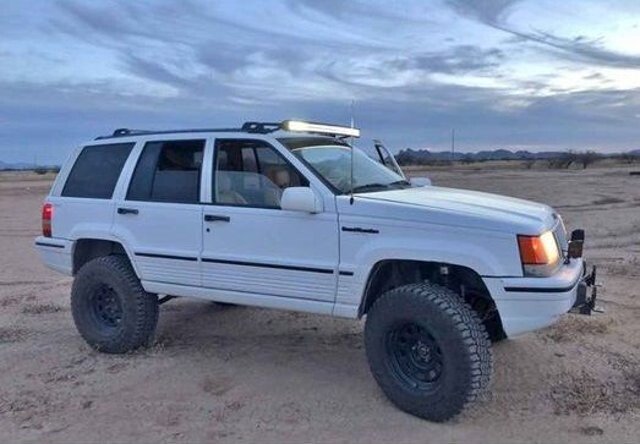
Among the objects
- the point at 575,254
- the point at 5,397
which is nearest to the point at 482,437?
the point at 575,254

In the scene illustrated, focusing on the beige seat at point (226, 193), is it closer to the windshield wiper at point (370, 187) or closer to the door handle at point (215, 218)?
the door handle at point (215, 218)

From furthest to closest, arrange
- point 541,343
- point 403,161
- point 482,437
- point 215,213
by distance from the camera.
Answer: point 403,161 < point 541,343 < point 215,213 < point 482,437

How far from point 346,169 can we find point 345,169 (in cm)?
1

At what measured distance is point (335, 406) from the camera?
5270 mm

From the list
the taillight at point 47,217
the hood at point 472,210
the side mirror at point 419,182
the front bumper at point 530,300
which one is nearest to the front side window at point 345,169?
the side mirror at point 419,182

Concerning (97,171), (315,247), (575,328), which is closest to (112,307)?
(97,171)

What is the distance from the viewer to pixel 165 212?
6.30m

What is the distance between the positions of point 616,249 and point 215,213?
353 inches

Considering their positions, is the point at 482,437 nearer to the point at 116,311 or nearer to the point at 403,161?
the point at 116,311

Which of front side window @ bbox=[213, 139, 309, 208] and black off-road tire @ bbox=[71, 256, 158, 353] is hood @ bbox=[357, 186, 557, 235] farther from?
black off-road tire @ bbox=[71, 256, 158, 353]

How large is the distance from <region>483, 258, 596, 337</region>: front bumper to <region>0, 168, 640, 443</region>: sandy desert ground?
721 mm

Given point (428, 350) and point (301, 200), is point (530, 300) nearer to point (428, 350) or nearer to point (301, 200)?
point (428, 350)

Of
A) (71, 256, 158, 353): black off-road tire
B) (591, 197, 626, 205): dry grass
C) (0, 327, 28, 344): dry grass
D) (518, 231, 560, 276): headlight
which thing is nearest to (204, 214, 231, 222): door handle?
(71, 256, 158, 353): black off-road tire

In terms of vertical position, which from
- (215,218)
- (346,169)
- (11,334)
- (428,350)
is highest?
(346,169)
